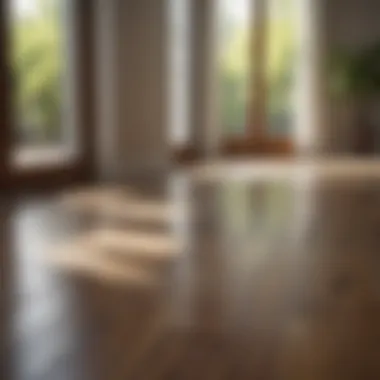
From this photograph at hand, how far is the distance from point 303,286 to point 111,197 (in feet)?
8.52

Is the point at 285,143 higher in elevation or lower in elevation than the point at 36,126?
lower

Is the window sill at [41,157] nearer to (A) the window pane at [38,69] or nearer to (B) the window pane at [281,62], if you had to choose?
(A) the window pane at [38,69]

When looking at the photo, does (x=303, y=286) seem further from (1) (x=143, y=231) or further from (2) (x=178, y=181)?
(2) (x=178, y=181)

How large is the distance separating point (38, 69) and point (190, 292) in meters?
3.53

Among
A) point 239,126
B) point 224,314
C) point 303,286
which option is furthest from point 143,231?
point 239,126

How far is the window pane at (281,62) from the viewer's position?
29.8 feet

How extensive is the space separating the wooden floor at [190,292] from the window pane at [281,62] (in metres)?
4.83

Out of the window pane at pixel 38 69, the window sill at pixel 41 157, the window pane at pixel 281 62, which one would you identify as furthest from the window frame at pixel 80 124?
the window pane at pixel 281 62

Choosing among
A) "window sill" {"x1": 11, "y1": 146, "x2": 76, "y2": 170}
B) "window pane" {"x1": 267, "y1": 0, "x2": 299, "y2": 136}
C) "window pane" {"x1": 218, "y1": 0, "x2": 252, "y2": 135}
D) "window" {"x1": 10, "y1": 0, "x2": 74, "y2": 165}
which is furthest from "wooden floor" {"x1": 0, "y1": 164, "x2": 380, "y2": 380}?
"window pane" {"x1": 267, "y1": 0, "x2": 299, "y2": 136}

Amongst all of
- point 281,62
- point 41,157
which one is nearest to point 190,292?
point 41,157

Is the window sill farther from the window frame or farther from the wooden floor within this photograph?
the wooden floor

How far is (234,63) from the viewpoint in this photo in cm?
887

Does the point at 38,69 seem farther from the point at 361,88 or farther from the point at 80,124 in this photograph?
the point at 361,88

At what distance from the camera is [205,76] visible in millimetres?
8180
